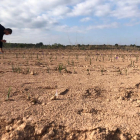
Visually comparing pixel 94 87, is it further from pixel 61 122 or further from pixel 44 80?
pixel 61 122

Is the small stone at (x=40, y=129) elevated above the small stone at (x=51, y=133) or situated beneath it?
elevated above

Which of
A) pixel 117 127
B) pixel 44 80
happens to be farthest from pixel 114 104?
pixel 44 80

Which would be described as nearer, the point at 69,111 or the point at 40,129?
the point at 40,129

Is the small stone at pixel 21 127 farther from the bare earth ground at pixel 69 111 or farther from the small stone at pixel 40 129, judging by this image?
the small stone at pixel 40 129

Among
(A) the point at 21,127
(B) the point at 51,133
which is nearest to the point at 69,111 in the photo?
(B) the point at 51,133

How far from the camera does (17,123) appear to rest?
1.92 metres

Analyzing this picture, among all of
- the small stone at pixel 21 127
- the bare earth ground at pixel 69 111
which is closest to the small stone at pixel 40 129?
the bare earth ground at pixel 69 111

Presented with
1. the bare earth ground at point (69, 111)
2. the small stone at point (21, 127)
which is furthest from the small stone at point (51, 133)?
the small stone at point (21, 127)

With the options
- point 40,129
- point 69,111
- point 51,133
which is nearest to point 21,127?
point 40,129

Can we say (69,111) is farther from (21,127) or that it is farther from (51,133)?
(21,127)

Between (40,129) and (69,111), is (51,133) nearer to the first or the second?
(40,129)

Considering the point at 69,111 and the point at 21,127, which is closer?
the point at 21,127

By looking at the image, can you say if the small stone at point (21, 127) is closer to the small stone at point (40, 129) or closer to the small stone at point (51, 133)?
the small stone at point (40, 129)

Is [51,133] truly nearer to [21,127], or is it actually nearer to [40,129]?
[40,129]
